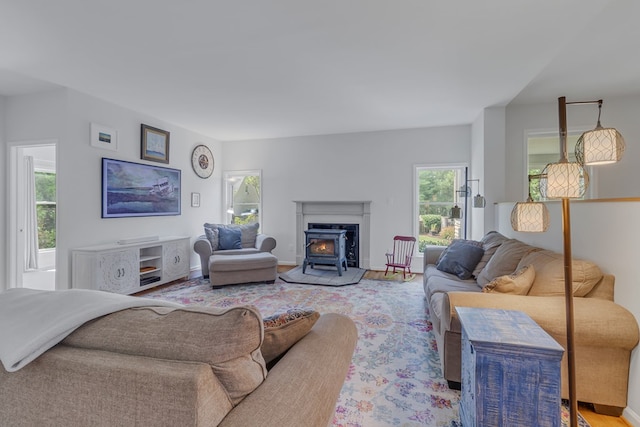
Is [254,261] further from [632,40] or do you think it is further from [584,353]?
[632,40]

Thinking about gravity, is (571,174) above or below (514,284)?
above

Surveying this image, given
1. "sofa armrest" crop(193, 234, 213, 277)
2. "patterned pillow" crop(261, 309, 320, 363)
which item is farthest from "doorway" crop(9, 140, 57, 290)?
"patterned pillow" crop(261, 309, 320, 363)

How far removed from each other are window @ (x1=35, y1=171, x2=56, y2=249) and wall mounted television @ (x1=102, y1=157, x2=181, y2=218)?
71.2 inches

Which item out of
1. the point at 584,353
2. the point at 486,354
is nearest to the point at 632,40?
the point at 584,353

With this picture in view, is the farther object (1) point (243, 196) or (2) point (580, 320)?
(1) point (243, 196)

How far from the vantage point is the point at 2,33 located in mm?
2244

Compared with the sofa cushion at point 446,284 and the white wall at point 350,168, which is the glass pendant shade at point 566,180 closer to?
the sofa cushion at point 446,284

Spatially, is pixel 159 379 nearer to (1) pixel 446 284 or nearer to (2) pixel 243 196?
(1) pixel 446 284

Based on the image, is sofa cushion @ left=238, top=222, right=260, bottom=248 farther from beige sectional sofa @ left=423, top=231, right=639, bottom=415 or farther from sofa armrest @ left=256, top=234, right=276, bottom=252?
beige sectional sofa @ left=423, top=231, right=639, bottom=415

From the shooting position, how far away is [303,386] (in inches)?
33.8

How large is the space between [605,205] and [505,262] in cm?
79

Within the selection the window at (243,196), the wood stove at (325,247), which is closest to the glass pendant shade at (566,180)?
the wood stove at (325,247)

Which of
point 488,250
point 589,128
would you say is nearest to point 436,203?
point 488,250

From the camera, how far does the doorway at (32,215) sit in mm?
3547
